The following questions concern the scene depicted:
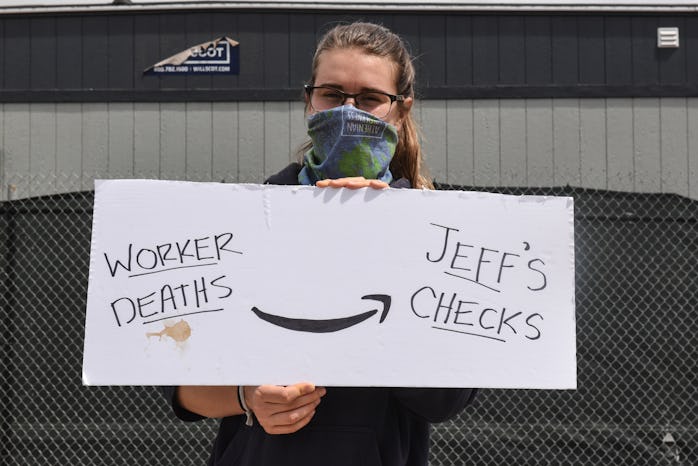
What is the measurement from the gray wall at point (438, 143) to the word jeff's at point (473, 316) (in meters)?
5.99

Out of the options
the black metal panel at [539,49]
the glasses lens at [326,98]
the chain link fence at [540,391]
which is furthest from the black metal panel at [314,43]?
the glasses lens at [326,98]

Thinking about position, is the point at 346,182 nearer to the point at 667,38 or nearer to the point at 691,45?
the point at 667,38

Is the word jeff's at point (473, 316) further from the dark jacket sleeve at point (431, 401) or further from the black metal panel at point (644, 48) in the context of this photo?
the black metal panel at point (644, 48)

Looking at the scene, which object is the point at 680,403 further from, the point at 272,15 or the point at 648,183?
the point at 272,15

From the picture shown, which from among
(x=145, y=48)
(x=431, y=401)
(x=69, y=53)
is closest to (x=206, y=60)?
(x=145, y=48)

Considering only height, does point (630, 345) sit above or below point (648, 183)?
below

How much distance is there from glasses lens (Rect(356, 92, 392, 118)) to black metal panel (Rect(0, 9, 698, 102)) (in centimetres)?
615

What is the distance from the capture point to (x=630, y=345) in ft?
19.9

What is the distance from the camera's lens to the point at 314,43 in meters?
7.89

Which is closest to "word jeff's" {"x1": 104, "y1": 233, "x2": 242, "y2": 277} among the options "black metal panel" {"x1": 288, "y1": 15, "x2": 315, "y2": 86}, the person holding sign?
the person holding sign

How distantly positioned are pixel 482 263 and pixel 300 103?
21.2ft

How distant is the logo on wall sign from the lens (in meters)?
7.98

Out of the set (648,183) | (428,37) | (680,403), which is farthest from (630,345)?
(428,37)

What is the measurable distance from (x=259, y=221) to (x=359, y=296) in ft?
0.94
